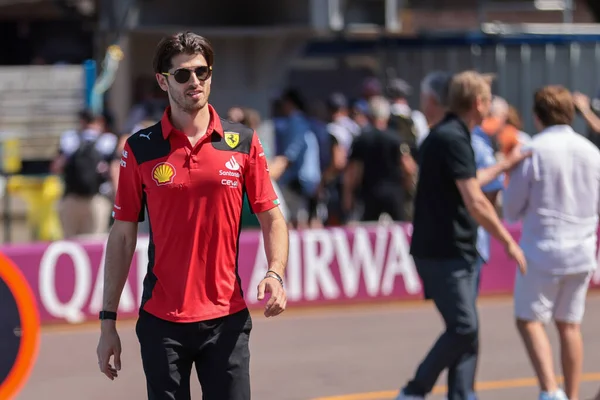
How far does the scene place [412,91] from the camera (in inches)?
687

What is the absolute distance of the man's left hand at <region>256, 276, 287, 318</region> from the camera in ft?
15.2

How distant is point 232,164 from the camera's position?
484 cm

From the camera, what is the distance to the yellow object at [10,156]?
16.0 m

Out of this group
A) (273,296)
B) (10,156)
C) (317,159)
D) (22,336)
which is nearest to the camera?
(273,296)

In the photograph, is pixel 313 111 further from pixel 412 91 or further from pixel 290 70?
pixel 290 70

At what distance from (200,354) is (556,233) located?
111 inches

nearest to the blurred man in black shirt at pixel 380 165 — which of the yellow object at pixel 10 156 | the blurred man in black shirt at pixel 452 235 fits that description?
the yellow object at pixel 10 156

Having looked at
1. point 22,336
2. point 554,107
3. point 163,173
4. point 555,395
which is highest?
point 554,107

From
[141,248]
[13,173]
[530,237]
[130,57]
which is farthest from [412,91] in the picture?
[530,237]

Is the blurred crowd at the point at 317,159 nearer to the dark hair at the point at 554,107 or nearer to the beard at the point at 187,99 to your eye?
the dark hair at the point at 554,107

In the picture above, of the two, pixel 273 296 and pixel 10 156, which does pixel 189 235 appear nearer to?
pixel 273 296

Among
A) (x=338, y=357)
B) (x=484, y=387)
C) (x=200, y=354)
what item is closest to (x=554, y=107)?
(x=484, y=387)

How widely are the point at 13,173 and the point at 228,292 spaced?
11762 millimetres

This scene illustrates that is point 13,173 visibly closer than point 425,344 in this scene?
No
